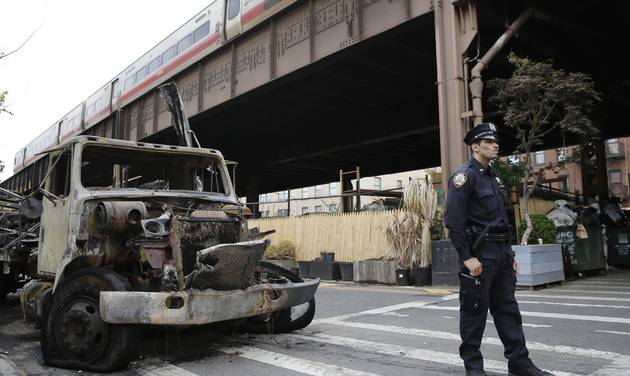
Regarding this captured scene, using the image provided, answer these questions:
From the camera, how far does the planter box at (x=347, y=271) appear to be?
14.2m

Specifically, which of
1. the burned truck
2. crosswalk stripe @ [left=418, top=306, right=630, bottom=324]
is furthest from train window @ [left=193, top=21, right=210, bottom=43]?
crosswalk stripe @ [left=418, top=306, right=630, bottom=324]

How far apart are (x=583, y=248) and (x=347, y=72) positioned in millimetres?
9596

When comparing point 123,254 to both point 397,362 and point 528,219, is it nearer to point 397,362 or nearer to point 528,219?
point 397,362

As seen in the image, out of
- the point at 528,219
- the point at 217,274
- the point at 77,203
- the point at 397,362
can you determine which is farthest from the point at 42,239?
the point at 528,219

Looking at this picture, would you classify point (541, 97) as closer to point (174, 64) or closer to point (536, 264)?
point (536, 264)

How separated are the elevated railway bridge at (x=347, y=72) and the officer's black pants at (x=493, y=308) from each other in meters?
8.38

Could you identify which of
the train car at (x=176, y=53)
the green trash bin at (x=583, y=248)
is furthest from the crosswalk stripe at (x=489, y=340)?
the train car at (x=176, y=53)

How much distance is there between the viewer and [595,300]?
861 cm

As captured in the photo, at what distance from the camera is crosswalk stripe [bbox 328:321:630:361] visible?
4.83 meters

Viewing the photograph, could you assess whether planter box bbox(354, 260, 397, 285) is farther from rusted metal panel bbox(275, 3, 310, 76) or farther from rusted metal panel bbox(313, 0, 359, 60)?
rusted metal panel bbox(275, 3, 310, 76)

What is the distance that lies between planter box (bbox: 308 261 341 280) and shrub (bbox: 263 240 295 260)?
4.78 ft

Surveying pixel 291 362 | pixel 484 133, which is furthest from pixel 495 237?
pixel 291 362

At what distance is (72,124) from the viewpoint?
98.7ft

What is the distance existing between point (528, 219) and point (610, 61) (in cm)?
1062
